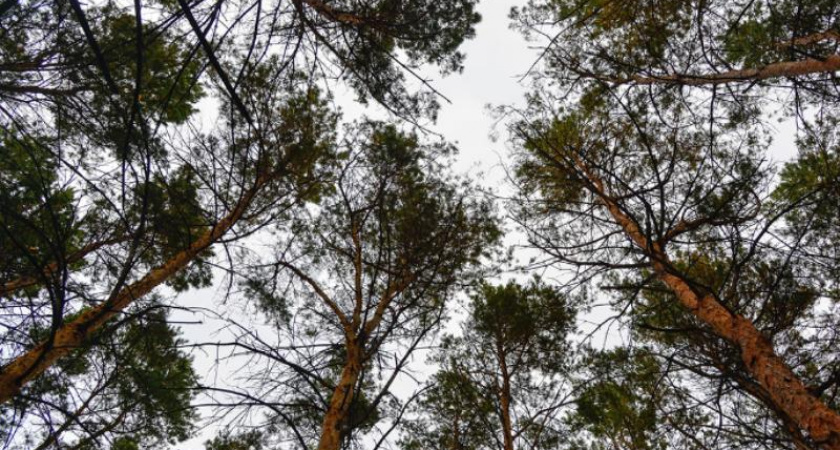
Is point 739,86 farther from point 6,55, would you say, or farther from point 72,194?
point 72,194

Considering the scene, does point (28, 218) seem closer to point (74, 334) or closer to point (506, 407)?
point (74, 334)

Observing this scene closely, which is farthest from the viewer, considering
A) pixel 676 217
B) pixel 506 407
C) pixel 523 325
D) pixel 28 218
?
pixel 523 325

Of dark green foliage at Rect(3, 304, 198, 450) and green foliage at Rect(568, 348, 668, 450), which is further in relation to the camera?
green foliage at Rect(568, 348, 668, 450)

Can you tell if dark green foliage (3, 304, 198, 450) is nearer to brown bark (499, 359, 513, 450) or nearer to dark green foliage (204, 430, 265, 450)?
dark green foliage (204, 430, 265, 450)

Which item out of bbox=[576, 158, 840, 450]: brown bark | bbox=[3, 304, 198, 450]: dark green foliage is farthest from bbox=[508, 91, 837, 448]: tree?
bbox=[3, 304, 198, 450]: dark green foliage

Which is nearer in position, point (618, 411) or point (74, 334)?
point (74, 334)

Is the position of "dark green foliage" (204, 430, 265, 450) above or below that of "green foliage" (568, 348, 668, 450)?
below

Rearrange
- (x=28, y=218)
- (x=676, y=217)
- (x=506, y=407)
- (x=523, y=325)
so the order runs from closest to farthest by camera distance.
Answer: (x=676, y=217), (x=28, y=218), (x=506, y=407), (x=523, y=325)

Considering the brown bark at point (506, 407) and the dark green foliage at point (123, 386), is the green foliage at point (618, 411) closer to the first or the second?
the brown bark at point (506, 407)

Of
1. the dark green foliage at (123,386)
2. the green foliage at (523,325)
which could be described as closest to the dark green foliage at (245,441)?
the dark green foliage at (123,386)

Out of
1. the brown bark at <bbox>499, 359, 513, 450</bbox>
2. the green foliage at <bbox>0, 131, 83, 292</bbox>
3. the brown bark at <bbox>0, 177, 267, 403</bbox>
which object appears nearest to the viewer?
the green foliage at <bbox>0, 131, 83, 292</bbox>

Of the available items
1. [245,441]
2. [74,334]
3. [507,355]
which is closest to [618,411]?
[507,355]

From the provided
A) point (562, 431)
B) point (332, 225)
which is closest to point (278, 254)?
point (332, 225)

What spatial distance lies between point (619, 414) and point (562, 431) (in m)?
1.00
